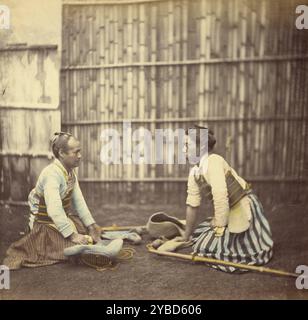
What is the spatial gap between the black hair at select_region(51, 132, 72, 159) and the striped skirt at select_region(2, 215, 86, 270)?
17.6 inches

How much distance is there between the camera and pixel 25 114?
3.03 metres

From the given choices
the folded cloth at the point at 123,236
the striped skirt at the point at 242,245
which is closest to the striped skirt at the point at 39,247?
the folded cloth at the point at 123,236

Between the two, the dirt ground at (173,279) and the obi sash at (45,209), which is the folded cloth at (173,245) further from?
the obi sash at (45,209)

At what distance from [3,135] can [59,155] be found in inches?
17.5

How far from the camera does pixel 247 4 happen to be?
2.81 metres

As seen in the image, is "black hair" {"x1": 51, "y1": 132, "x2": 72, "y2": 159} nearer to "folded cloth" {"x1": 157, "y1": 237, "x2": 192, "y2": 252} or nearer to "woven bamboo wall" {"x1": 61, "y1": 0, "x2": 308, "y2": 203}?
"woven bamboo wall" {"x1": 61, "y1": 0, "x2": 308, "y2": 203}

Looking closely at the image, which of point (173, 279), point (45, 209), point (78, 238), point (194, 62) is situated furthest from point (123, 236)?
point (194, 62)

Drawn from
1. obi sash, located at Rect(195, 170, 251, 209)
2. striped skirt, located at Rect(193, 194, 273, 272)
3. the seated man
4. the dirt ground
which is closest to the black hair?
the seated man

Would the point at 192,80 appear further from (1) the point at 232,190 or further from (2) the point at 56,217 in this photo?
(2) the point at 56,217

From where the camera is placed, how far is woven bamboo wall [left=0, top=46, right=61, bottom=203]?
9.77ft

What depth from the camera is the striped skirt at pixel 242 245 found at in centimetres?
282

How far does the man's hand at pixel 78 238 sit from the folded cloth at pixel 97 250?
0.05 metres
